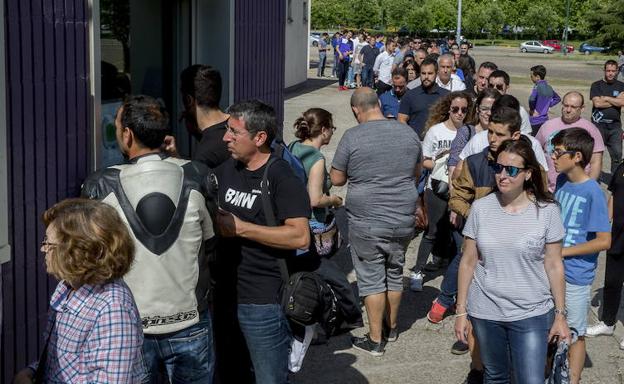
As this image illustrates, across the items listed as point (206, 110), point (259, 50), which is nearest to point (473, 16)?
point (259, 50)

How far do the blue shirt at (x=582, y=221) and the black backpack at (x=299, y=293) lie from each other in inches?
68.3

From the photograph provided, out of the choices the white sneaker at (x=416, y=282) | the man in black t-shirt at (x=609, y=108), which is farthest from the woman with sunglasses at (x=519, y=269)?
the man in black t-shirt at (x=609, y=108)

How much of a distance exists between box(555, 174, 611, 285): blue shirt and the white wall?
21.1 metres

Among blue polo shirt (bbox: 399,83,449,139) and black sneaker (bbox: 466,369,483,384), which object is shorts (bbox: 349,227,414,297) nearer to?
black sneaker (bbox: 466,369,483,384)

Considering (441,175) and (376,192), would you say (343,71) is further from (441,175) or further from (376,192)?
(376,192)

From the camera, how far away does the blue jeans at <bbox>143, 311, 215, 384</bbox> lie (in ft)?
12.2

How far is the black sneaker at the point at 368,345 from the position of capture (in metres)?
6.52

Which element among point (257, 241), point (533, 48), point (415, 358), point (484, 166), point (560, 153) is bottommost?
point (415, 358)

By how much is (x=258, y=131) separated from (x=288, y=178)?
28cm

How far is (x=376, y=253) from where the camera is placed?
6379mm

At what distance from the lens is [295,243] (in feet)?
13.7

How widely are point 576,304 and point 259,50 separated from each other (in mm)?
3339

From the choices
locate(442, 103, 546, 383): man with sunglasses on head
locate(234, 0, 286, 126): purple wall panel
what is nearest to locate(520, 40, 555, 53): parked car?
locate(234, 0, 286, 126): purple wall panel

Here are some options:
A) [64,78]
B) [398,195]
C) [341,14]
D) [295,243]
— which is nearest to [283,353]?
[295,243]
